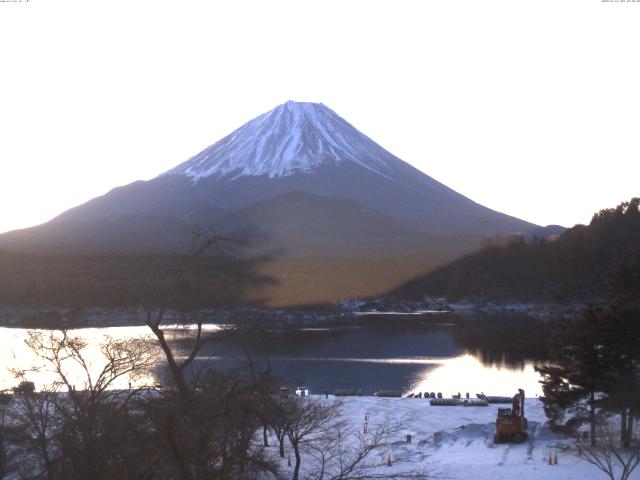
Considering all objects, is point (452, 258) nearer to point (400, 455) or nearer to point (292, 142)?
point (292, 142)

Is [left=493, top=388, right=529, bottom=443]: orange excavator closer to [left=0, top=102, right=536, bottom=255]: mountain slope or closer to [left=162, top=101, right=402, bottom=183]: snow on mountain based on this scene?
[left=0, top=102, right=536, bottom=255]: mountain slope

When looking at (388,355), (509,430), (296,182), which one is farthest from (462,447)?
(296,182)

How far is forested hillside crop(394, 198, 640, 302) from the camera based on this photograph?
53.2 metres

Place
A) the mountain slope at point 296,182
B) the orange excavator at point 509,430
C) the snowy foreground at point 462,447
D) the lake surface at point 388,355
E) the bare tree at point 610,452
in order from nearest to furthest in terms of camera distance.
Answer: the bare tree at point 610,452, the snowy foreground at point 462,447, the orange excavator at point 509,430, the lake surface at point 388,355, the mountain slope at point 296,182

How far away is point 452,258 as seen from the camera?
61750 mm

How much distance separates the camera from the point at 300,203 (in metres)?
82.1

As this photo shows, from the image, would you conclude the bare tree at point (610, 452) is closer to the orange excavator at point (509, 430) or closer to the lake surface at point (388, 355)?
the orange excavator at point (509, 430)

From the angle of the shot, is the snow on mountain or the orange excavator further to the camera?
the snow on mountain

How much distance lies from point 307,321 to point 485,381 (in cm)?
2064

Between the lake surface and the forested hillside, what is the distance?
1427cm

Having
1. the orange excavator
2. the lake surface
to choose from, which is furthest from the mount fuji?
the orange excavator

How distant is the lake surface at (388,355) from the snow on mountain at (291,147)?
6002cm

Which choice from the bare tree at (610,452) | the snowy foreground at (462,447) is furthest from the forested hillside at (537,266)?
the bare tree at (610,452)

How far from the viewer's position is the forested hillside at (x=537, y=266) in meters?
53.2
